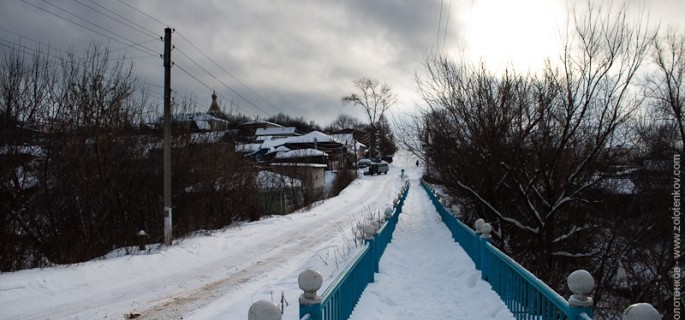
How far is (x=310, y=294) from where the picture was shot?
11.5ft

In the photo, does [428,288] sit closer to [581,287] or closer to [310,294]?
[581,287]

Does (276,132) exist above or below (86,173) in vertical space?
above

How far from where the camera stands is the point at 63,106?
12828 millimetres

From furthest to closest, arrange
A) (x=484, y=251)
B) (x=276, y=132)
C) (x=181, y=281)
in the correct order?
(x=276, y=132), (x=181, y=281), (x=484, y=251)

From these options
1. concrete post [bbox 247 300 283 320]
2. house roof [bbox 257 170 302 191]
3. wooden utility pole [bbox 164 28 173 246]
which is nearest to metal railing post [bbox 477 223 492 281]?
concrete post [bbox 247 300 283 320]

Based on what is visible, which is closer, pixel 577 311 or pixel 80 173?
pixel 577 311

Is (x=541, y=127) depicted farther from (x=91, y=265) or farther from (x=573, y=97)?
(x=91, y=265)

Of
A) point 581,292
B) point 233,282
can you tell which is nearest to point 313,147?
point 233,282

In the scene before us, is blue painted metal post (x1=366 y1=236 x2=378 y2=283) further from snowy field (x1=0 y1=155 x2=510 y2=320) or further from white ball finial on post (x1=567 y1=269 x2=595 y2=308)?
white ball finial on post (x1=567 y1=269 x2=595 y2=308)

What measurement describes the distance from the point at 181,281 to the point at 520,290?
7108 mm

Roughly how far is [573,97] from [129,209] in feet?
46.0

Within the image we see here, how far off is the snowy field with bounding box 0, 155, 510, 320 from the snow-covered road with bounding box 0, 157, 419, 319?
0.02 metres

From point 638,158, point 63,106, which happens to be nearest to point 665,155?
point 638,158

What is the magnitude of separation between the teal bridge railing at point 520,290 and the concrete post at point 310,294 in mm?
1967
